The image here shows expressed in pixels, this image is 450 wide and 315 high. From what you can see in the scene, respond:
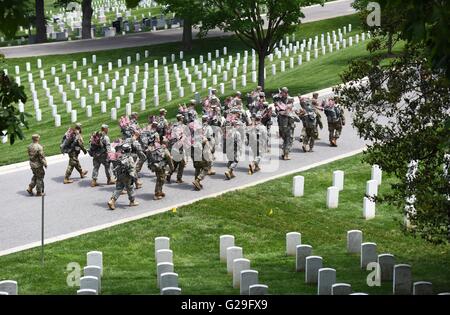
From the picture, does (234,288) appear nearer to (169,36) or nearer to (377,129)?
(377,129)

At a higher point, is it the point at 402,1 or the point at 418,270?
the point at 402,1

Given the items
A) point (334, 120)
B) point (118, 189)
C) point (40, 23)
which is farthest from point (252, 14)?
point (40, 23)

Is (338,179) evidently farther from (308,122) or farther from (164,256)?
(164,256)

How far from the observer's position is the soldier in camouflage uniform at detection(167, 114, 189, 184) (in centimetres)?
2780

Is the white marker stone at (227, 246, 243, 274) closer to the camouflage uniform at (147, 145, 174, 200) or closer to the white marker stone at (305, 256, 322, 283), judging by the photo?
the white marker stone at (305, 256, 322, 283)

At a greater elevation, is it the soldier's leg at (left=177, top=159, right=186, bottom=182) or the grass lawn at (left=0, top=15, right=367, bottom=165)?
the soldier's leg at (left=177, top=159, right=186, bottom=182)

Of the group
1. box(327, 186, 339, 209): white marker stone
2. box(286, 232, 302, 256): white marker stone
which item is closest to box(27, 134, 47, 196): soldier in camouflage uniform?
box(327, 186, 339, 209): white marker stone

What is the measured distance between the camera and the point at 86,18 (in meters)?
62.8

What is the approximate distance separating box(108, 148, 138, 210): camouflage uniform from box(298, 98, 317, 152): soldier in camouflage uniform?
6.53 meters

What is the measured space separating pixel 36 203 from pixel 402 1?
15.3 m

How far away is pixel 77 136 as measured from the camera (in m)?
28.3

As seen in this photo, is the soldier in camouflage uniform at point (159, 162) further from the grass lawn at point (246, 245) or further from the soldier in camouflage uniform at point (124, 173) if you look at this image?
the grass lawn at point (246, 245)

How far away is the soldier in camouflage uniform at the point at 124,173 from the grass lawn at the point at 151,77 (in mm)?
6979
